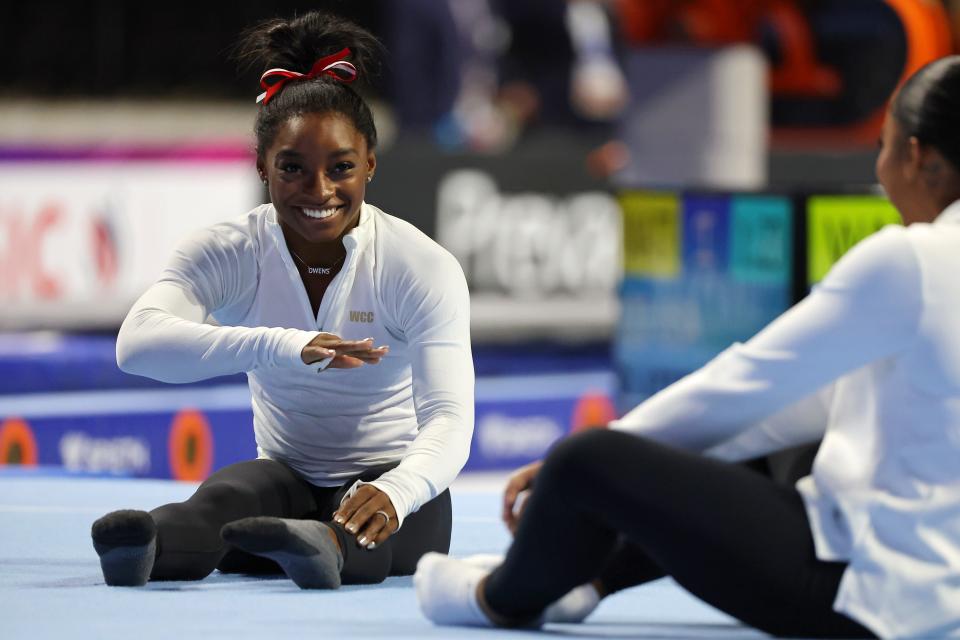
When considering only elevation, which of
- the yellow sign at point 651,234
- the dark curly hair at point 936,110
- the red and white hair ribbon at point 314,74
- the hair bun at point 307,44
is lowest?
the yellow sign at point 651,234

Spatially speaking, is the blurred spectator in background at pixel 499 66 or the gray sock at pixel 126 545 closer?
the gray sock at pixel 126 545

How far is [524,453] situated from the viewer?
384 inches

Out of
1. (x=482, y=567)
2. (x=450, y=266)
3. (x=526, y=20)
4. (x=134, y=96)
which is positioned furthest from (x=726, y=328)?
(x=526, y=20)

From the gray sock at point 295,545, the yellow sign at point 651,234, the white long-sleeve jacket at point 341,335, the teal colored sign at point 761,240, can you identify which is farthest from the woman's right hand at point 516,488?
the yellow sign at point 651,234

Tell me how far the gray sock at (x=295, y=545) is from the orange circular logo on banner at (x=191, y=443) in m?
4.48

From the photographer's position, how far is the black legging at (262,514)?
140 inches

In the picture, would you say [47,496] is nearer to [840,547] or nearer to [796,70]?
[840,547]

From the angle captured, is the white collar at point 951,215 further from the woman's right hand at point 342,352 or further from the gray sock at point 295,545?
the gray sock at point 295,545

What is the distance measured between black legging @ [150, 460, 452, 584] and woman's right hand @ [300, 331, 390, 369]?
357mm

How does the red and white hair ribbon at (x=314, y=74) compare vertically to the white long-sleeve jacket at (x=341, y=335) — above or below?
above

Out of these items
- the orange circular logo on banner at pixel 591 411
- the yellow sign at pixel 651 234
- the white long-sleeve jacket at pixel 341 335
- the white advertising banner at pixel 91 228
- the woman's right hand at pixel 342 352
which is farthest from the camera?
the white advertising banner at pixel 91 228

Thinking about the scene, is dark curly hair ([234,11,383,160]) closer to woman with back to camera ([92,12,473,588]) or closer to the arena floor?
woman with back to camera ([92,12,473,588])

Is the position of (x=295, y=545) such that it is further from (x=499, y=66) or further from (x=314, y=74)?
(x=499, y=66)

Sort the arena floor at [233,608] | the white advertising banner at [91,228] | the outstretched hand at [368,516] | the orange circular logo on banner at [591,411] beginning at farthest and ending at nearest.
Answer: the white advertising banner at [91,228], the orange circular logo on banner at [591,411], the outstretched hand at [368,516], the arena floor at [233,608]
